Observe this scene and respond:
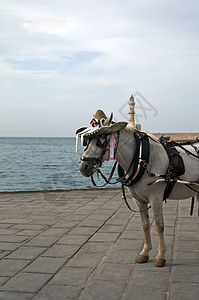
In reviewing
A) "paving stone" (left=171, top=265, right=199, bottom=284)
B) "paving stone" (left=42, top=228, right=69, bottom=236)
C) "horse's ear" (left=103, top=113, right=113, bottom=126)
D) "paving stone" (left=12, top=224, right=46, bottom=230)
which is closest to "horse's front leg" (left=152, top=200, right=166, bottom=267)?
"paving stone" (left=171, top=265, right=199, bottom=284)

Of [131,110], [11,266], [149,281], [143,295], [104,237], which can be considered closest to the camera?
[143,295]

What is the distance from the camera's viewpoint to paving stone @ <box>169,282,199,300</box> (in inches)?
121

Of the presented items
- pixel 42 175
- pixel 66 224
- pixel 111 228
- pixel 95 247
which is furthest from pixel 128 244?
pixel 42 175

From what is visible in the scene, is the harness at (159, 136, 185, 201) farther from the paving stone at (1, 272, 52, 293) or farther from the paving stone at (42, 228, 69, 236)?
the paving stone at (42, 228, 69, 236)

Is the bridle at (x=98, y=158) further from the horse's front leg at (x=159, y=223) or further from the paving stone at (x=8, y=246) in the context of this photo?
the paving stone at (x=8, y=246)

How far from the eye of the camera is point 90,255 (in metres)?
4.34

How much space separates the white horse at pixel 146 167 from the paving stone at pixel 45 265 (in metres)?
0.96

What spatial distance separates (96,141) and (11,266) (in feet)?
5.87

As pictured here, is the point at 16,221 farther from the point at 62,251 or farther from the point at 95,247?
the point at 95,247

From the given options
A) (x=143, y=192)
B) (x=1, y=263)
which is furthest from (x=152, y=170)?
(x=1, y=263)

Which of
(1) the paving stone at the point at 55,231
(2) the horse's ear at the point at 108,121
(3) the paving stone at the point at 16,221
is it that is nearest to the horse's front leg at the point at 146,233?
(2) the horse's ear at the point at 108,121

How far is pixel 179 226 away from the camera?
5.80 m

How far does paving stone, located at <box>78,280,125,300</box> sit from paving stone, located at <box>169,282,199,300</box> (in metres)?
0.49

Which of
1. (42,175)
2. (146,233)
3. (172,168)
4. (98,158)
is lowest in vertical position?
(42,175)
